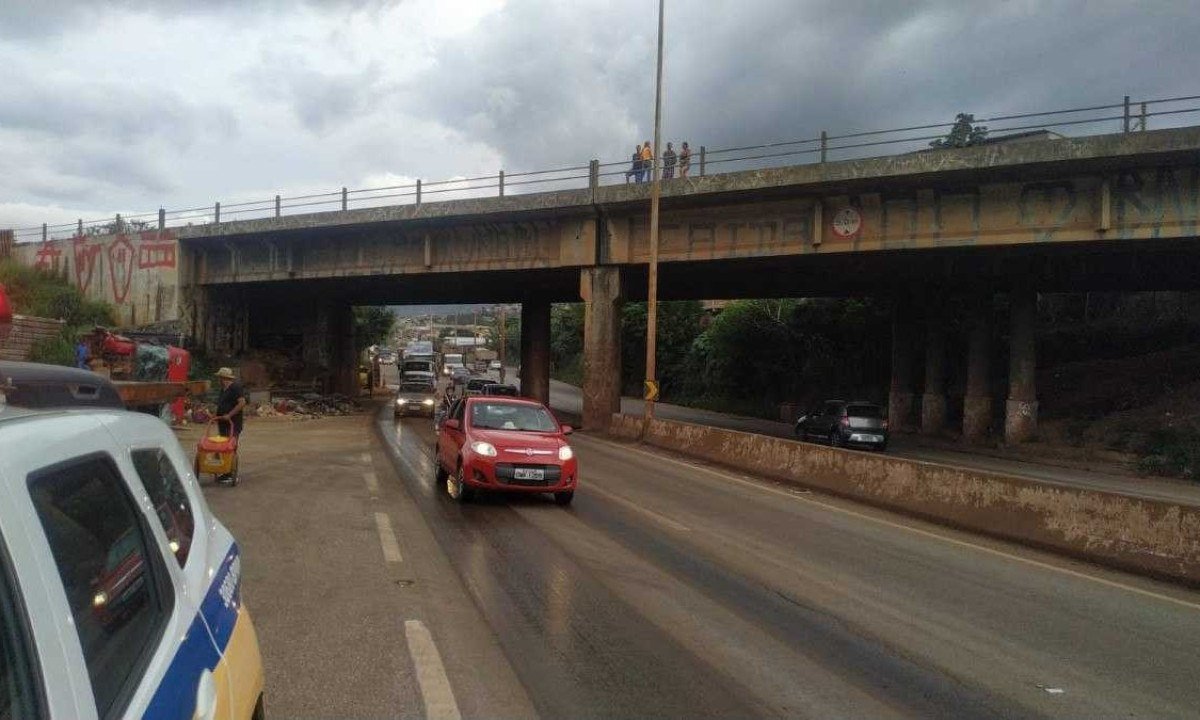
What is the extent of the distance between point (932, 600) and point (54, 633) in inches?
281

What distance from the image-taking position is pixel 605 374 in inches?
1139

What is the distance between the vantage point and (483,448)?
1180 cm

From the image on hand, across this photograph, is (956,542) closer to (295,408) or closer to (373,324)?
(295,408)

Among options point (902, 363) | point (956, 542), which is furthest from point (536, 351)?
point (956, 542)

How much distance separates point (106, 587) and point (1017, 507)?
36.0 feet

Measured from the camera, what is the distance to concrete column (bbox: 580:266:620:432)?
94.1ft

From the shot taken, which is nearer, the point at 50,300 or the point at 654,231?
the point at 654,231

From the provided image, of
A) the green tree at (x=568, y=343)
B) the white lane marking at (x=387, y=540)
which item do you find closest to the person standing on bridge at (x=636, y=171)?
the white lane marking at (x=387, y=540)

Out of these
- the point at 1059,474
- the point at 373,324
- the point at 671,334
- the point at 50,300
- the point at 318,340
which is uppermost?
the point at 373,324

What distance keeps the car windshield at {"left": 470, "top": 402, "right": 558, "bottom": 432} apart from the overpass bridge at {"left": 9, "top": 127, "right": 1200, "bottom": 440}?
12804 mm

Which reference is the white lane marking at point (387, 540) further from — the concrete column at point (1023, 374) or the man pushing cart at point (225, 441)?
the concrete column at point (1023, 374)

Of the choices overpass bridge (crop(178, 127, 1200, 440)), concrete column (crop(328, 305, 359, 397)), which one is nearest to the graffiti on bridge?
overpass bridge (crop(178, 127, 1200, 440))

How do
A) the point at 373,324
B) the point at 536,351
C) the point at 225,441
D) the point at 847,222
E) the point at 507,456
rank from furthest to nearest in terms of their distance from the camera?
the point at 373,324 → the point at 536,351 → the point at 847,222 → the point at 225,441 → the point at 507,456

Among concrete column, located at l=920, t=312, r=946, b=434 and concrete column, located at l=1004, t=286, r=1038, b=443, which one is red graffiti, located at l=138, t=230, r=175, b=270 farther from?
concrete column, located at l=1004, t=286, r=1038, b=443
